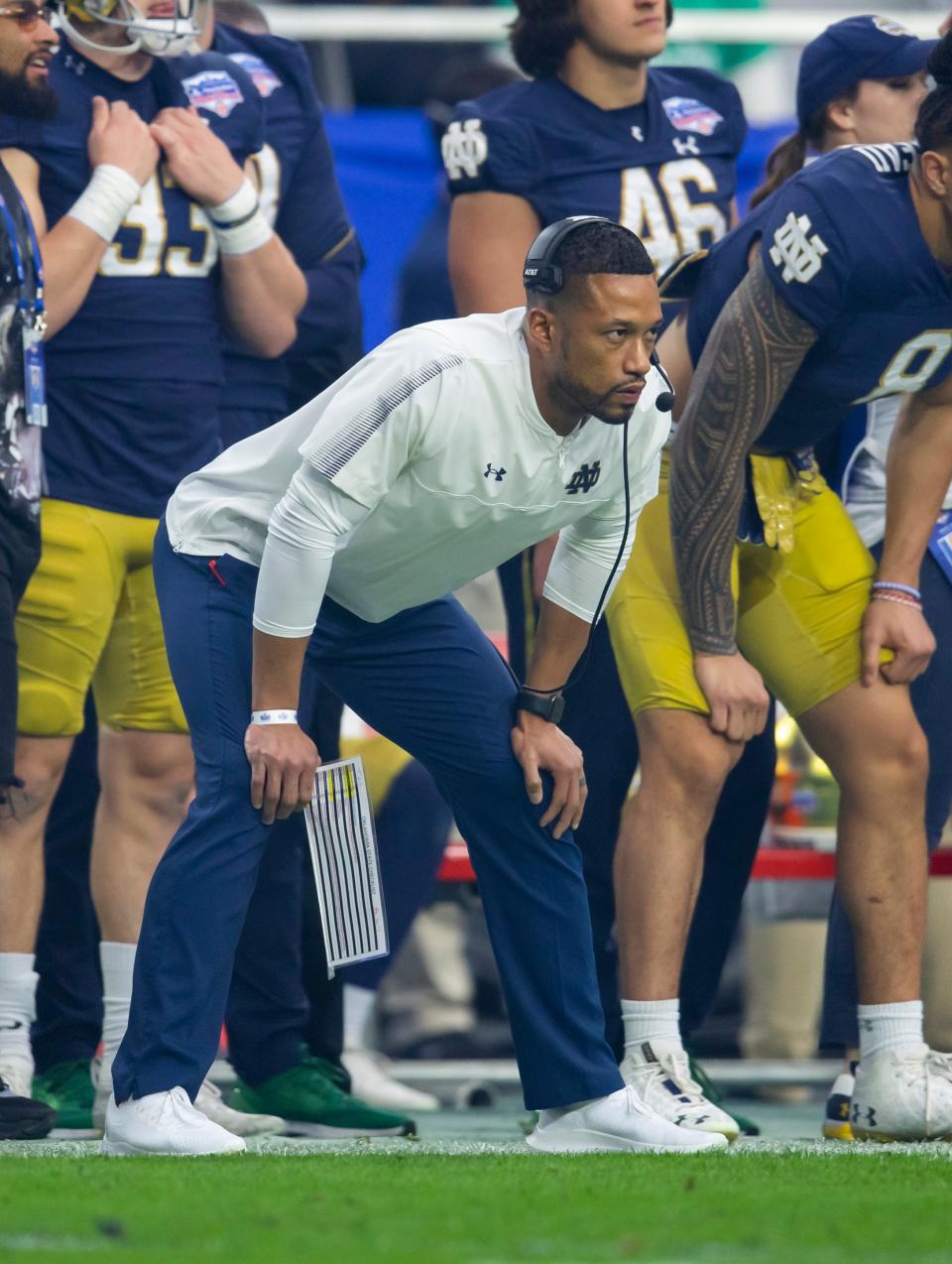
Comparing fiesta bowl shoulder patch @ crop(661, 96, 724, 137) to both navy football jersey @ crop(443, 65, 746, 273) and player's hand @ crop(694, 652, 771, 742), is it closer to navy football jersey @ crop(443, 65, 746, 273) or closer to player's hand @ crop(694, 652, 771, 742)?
navy football jersey @ crop(443, 65, 746, 273)

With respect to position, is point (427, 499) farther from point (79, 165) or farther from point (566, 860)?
point (79, 165)

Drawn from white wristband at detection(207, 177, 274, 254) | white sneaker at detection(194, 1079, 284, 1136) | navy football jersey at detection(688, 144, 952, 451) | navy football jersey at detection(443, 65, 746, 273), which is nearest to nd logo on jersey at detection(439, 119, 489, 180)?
navy football jersey at detection(443, 65, 746, 273)

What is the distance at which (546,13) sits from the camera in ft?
16.8

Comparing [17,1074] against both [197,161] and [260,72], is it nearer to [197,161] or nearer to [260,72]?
[197,161]

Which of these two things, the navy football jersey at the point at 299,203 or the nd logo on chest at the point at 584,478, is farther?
the navy football jersey at the point at 299,203

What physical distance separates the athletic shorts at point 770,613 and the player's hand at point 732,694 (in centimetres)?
3

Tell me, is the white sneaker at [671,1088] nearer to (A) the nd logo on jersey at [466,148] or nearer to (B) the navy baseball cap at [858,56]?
(A) the nd logo on jersey at [466,148]

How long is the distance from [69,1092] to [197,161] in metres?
1.94

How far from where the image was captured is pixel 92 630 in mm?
4648

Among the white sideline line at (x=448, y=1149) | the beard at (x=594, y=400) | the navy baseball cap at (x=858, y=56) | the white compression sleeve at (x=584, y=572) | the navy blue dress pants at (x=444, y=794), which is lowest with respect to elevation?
the white sideline line at (x=448, y=1149)

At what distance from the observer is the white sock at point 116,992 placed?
4.61m

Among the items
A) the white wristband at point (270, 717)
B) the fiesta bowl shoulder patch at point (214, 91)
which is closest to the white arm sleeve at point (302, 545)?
the white wristband at point (270, 717)

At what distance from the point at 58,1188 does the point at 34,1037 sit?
180cm

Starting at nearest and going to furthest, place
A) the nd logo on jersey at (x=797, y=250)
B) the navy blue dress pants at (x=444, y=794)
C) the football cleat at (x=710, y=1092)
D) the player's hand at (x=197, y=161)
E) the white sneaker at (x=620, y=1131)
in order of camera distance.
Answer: the navy blue dress pants at (x=444, y=794) < the white sneaker at (x=620, y=1131) < the nd logo on jersey at (x=797, y=250) < the football cleat at (x=710, y=1092) < the player's hand at (x=197, y=161)
